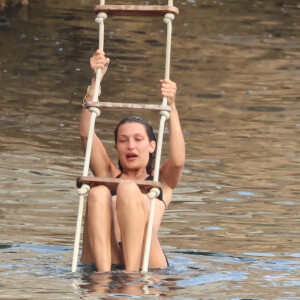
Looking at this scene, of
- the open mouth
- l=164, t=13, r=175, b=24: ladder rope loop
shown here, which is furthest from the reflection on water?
l=164, t=13, r=175, b=24: ladder rope loop

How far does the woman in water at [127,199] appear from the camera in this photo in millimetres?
7121

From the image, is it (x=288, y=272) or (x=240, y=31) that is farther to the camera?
(x=240, y=31)

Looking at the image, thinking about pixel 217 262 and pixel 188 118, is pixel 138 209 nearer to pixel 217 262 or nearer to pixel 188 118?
pixel 217 262

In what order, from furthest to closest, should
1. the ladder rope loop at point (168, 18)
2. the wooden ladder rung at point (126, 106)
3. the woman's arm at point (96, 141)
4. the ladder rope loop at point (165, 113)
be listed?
the ladder rope loop at point (168, 18), the woman's arm at point (96, 141), the ladder rope loop at point (165, 113), the wooden ladder rung at point (126, 106)

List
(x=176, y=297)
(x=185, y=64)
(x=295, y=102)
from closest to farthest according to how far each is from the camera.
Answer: (x=176, y=297) < (x=295, y=102) < (x=185, y=64)

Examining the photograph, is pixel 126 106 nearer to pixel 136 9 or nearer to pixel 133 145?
pixel 133 145

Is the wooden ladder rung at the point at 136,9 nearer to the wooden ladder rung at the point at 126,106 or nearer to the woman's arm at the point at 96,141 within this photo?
the woman's arm at the point at 96,141

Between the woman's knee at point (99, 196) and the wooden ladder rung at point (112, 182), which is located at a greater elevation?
the wooden ladder rung at point (112, 182)

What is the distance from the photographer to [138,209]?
7.15 meters

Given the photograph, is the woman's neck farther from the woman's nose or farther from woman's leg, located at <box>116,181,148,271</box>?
woman's leg, located at <box>116,181,148,271</box>

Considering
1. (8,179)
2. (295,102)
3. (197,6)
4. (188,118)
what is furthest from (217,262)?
(197,6)

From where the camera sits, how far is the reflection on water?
Answer: 283 inches

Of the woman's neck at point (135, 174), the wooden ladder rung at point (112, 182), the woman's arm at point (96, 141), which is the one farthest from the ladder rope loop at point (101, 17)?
the wooden ladder rung at point (112, 182)

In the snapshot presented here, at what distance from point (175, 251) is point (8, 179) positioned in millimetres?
2850
